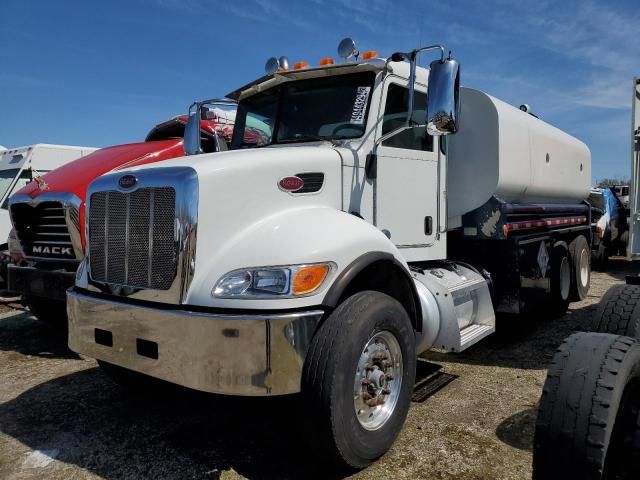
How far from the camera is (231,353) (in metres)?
2.61

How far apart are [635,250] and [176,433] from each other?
14.8ft

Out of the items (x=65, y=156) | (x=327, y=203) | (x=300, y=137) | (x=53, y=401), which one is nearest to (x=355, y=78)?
(x=300, y=137)

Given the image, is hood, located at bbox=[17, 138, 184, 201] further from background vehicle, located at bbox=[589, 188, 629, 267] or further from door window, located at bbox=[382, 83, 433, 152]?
background vehicle, located at bbox=[589, 188, 629, 267]

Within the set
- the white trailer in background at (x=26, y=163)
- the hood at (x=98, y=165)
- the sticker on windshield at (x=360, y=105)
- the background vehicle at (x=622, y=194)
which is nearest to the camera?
the sticker on windshield at (x=360, y=105)

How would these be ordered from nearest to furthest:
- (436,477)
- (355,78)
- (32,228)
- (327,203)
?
(436,477) < (327,203) < (355,78) < (32,228)

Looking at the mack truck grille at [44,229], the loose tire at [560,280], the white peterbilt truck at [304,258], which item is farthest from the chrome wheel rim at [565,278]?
the mack truck grille at [44,229]

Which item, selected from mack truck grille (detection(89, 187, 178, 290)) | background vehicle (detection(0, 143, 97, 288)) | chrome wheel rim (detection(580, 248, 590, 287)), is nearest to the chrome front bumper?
mack truck grille (detection(89, 187, 178, 290))

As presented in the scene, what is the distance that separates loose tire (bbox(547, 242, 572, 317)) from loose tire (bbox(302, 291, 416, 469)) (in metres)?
4.13

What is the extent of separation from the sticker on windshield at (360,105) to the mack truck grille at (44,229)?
3.28 metres

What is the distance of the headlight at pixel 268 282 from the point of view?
2719 mm

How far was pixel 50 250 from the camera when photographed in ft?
18.7

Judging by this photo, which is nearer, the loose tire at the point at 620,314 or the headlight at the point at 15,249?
the loose tire at the point at 620,314

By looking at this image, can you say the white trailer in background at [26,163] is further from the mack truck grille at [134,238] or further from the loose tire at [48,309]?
the mack truck grille at [134,238]

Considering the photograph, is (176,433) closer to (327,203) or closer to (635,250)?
(327,203)
